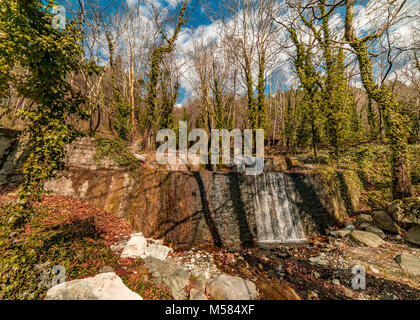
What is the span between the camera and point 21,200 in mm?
3447

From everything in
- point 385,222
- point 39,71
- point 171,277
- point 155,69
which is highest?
point 155,69

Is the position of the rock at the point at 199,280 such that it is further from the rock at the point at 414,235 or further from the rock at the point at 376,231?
the rock at the point at 414,235

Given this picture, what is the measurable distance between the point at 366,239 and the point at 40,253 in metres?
8.92

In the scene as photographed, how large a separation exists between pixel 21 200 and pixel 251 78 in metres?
14.1

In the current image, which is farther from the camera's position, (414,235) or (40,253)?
(414,235)

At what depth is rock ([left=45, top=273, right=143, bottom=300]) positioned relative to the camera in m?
2.47

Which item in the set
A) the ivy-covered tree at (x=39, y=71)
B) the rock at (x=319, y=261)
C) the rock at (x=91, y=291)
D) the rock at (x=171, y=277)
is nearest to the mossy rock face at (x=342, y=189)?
the rock at (x=319, y=261)

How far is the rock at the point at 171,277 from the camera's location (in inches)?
135

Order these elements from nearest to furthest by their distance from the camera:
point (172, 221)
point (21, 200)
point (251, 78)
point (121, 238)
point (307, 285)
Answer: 1. point (21, 200)
2. point (307, 285)
3. point (121, 238)
4. point (172, 221)
5. point (251, 78)

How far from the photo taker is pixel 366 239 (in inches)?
217

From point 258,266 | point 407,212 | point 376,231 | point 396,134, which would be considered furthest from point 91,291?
point 396,134

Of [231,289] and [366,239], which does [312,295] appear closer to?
[231,289]
